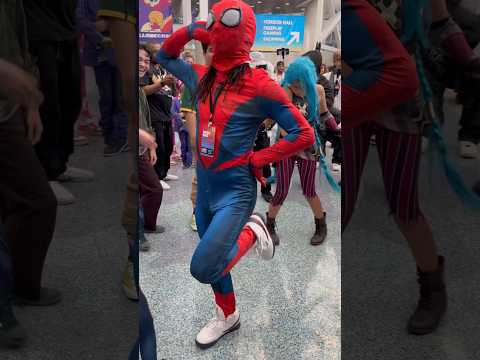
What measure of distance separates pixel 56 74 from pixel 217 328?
1700mm

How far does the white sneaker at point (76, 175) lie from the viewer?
658 mm

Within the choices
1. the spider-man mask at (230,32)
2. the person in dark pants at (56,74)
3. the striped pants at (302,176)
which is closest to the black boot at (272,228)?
the striped pants at (302,176)

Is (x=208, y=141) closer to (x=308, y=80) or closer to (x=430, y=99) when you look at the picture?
(x=430, y=99)

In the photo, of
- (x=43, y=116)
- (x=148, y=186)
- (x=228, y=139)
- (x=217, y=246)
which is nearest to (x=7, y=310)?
(x=43, y=116)

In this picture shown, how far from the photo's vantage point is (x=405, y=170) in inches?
26.5

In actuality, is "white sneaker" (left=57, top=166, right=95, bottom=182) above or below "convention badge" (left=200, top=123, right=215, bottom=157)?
above

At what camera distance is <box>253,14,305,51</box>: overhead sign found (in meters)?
10.8

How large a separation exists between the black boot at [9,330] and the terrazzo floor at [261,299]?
1.30 metres

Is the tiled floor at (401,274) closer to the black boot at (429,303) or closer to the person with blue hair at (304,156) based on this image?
the black boot at (429,303)

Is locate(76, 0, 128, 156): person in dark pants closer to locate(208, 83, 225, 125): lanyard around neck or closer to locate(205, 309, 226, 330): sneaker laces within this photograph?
locate(208, 83, 225, 125): lanyard around neck

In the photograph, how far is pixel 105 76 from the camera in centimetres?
68

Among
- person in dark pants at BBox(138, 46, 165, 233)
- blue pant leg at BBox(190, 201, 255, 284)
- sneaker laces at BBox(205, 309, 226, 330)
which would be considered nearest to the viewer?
blue pant leg at BBox(190, 201, 255, 284)

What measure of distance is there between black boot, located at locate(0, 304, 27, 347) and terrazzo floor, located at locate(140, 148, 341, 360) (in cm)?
130

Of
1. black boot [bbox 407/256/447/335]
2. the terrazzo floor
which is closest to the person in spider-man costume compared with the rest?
the terrazzo floor
